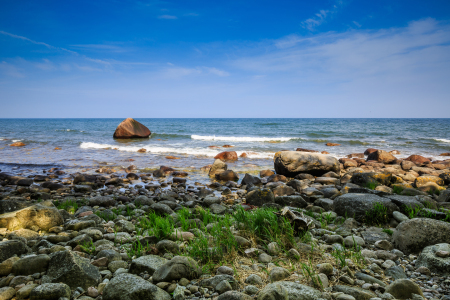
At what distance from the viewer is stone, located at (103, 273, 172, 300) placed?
2.11m

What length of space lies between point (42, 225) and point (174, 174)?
224 inches

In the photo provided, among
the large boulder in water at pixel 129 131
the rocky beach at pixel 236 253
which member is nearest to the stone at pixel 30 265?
the rocky beach at pixel 236 253

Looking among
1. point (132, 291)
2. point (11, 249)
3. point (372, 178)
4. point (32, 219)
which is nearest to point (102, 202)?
point (32, 219)

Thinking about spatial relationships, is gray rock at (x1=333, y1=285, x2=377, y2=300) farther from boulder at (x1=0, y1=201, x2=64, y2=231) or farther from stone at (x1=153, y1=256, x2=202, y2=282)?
boulder at (x1=0, y1=201, x2=64, y2=231)

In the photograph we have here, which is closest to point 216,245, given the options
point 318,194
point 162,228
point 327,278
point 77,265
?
point 162,228

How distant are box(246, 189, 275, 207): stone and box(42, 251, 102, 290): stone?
375cm

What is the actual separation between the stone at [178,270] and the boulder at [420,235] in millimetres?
2440

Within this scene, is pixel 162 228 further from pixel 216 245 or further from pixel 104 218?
pixel 104 218

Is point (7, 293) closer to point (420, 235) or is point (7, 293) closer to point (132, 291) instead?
point (132, 291)

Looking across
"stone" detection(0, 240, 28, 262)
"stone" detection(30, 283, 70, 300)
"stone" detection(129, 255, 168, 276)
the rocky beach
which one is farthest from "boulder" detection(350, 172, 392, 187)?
"stone" detection(0, 240, 28, 262)

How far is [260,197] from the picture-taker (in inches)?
225

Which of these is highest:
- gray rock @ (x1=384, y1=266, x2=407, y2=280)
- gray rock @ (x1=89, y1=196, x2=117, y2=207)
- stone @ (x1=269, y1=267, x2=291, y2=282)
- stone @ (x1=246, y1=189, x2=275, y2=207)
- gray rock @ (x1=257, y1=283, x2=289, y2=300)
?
gray rock @ (x1=257, y1=283, x2=289, y2=300)

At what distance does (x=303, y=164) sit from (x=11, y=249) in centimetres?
825

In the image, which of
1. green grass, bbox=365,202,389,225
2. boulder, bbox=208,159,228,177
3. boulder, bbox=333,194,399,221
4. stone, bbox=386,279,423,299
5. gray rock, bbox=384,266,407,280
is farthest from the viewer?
Answer: boulder, bbox=208,159,228,177
